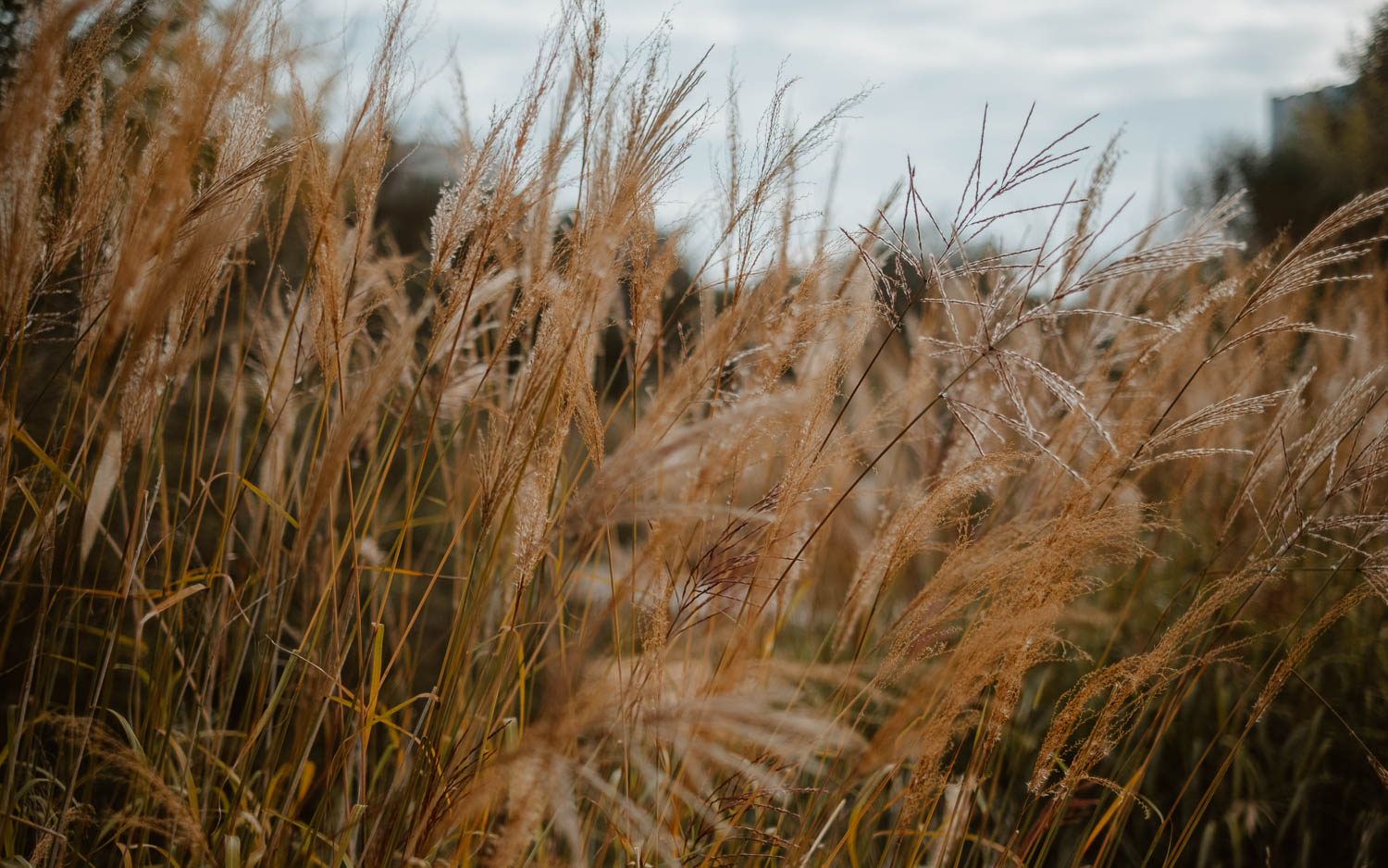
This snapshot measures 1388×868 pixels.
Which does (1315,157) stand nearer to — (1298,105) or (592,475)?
(1298,105)

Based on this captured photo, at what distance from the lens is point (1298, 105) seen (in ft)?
42.6

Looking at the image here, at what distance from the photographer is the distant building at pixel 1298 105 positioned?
10.8 metres

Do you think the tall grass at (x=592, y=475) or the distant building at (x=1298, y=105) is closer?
the tall grass at (x=592, y=475)

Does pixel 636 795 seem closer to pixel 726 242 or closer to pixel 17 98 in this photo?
pixel 726 242

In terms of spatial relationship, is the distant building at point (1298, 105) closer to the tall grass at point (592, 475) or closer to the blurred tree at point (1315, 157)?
the blurred tree at point (1315, 157)

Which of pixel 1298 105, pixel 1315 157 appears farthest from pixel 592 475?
pixel 1298 105

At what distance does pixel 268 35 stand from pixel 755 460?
101 centimetres

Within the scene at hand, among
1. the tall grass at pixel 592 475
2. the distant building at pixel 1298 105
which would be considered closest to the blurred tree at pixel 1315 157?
the distant building at pixel 1298 105

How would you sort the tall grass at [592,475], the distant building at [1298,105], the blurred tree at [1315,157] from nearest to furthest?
the tall grass at [592,475]
the blurred tree at [1315,157]
the distant building at [1298,105]

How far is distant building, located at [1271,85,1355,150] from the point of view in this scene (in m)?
10.8

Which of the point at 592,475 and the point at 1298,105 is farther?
the point at 1298,105

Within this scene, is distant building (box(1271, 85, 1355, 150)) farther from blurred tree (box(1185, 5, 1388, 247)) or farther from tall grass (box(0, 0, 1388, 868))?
tall grass (box(0, 0, 1388, 868))

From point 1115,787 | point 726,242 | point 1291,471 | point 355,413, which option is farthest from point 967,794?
point 355,413

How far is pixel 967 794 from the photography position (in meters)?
1.47
